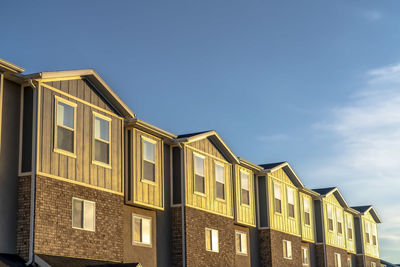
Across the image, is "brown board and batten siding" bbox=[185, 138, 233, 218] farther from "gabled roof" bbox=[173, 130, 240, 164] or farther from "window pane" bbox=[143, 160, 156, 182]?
"window pane" bbox=[143, 160, 156, 182]

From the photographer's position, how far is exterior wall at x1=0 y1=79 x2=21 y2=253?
20.1m

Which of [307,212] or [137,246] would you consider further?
[307,212]

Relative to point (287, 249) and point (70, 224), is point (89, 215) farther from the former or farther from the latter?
point (287, 249)

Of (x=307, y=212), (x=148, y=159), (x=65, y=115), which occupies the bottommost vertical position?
(x=307, y=212)

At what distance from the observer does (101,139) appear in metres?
23.9

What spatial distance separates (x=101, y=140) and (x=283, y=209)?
668 inches

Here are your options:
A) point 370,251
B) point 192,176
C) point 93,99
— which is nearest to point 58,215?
point 93,99

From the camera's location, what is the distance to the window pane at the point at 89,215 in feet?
73.6

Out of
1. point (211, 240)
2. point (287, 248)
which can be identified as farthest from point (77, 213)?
point (287, 248)

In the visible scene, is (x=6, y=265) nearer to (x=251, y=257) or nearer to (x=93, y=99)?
(x=93, y=99)

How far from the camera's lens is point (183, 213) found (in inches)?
1108

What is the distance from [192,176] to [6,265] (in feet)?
39.0

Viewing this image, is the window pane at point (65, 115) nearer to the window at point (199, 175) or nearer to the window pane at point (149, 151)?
the window pane at point (149, 151)

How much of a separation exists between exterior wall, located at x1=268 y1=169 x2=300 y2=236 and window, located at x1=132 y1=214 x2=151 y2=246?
36.4 feet
